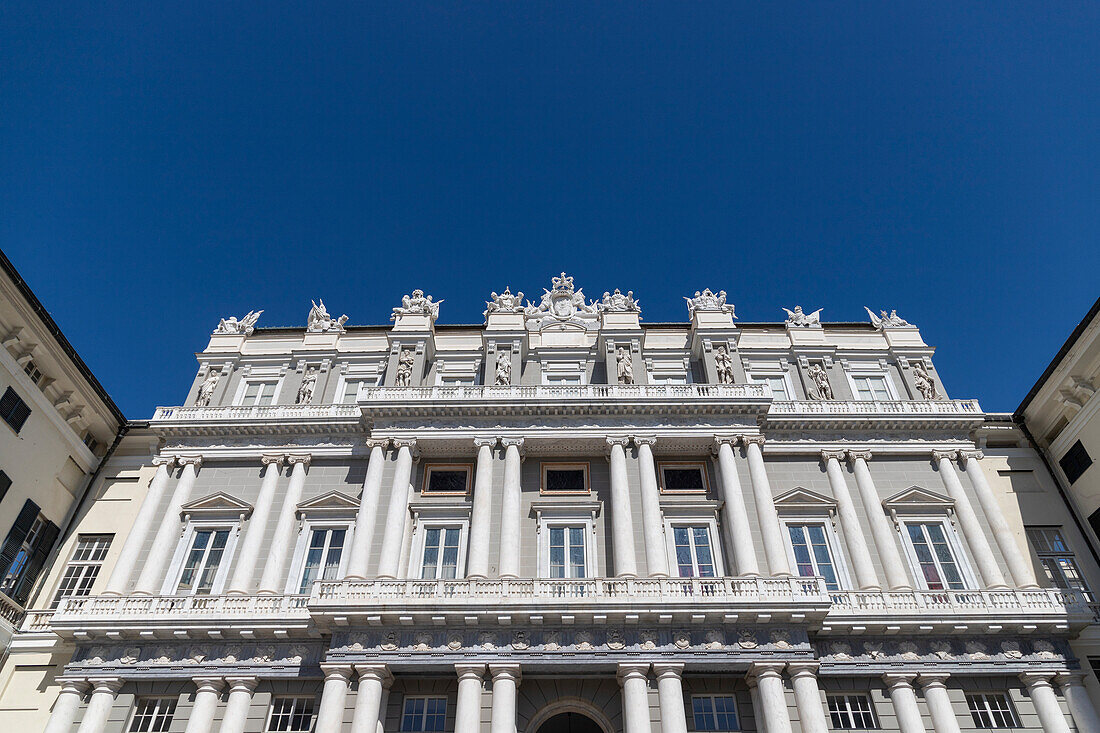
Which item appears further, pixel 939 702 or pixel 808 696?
pixel 939 702

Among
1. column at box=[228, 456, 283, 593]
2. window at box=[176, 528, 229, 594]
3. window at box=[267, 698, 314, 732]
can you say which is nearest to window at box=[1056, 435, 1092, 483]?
window at box=[267, 698, 314, 732]

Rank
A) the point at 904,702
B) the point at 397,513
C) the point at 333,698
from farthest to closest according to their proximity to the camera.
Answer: the point at 397,513
the point at 904,702
the point at 333,698

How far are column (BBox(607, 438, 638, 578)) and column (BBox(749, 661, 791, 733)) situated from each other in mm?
4960

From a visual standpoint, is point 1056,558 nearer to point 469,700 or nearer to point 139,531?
point 469,700

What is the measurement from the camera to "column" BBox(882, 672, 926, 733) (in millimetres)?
22922

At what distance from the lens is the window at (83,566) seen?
2836 centimetres

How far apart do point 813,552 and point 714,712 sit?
302 inches

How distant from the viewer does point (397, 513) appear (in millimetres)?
27172

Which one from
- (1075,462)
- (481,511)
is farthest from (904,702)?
(481,511)

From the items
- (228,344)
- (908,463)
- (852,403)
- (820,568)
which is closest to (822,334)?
(852,403)

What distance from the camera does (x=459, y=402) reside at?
29594 mm

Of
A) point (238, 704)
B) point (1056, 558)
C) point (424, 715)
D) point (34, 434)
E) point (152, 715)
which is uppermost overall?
point (34, 434)

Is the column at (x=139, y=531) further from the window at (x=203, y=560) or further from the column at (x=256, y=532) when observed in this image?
the column at (x=256, y=532)

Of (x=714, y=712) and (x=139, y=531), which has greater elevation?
(x=139, y=531)
